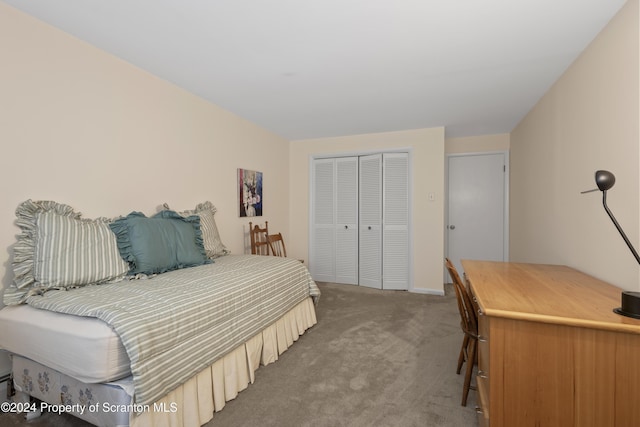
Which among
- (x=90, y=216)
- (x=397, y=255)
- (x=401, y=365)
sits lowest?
(x=401, y=365)

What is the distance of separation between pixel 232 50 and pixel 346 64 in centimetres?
85

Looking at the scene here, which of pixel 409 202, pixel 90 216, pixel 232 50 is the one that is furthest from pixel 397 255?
pixel 90 216

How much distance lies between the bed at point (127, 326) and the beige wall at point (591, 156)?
2.18 metres

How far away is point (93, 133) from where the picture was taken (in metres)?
2.04

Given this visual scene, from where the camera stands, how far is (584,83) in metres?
1.98

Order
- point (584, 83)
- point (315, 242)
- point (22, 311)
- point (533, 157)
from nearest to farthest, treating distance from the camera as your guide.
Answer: point (22, 311)
point (584, 83)
point (533, 157)
point (315, 242)

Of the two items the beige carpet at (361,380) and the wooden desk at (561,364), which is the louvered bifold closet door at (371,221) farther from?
the wooden desk at (561,364)

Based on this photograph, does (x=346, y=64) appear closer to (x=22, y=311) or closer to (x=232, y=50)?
(x=232, y=50)

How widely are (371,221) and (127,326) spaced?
11.3ft

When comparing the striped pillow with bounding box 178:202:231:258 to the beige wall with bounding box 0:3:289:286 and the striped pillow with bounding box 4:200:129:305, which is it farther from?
the striped pillow with bounding box 4:200:129:305

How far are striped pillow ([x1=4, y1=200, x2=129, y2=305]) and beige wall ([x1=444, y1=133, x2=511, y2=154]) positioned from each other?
445 centimetres

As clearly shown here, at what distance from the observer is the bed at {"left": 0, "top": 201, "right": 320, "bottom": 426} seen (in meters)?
1.24

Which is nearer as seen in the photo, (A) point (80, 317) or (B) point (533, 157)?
(A) point (80, 317)

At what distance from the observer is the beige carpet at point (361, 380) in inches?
62.5
